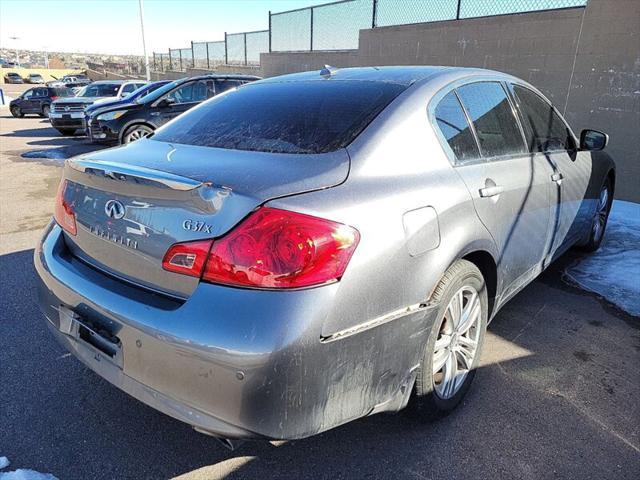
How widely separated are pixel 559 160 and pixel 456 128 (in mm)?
1488

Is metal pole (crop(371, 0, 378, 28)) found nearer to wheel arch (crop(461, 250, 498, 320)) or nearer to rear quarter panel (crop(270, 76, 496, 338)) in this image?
rear quarter panel (crop(270, 76, 496, 338))

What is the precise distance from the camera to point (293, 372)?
1.62m

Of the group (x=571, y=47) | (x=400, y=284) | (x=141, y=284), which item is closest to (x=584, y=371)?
(x=400, y=284)

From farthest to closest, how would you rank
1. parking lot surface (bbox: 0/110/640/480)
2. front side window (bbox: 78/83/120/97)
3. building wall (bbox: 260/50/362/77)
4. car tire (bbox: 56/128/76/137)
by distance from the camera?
front side window (bbox: 78/83/120/97) → car tire (bbox: 56/128/76/137) → building wall (bbox: 260/50/362/77) → parking lot surface (bbox: 0/110/640/480)

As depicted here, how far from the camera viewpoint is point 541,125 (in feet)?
11.5

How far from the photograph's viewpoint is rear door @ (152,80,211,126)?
10.4 m

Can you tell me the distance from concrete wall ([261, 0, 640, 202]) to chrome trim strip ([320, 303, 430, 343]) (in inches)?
273

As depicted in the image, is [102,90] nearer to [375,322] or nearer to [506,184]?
[506,184]

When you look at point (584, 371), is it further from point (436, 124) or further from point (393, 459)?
point (436, 124)

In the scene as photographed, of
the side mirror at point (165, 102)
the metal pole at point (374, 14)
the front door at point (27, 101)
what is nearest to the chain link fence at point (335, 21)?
the metal pole at point (374, 14)

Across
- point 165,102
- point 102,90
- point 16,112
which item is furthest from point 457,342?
point 16,112

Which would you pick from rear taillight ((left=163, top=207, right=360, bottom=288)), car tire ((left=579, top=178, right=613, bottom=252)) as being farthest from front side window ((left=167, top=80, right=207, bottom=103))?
rear taillight ((left=163, top=207, right=360, bottom=288))

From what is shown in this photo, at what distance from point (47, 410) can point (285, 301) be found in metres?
1.71

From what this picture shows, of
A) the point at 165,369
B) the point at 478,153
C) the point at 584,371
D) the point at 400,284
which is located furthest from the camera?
the point at 584,371
